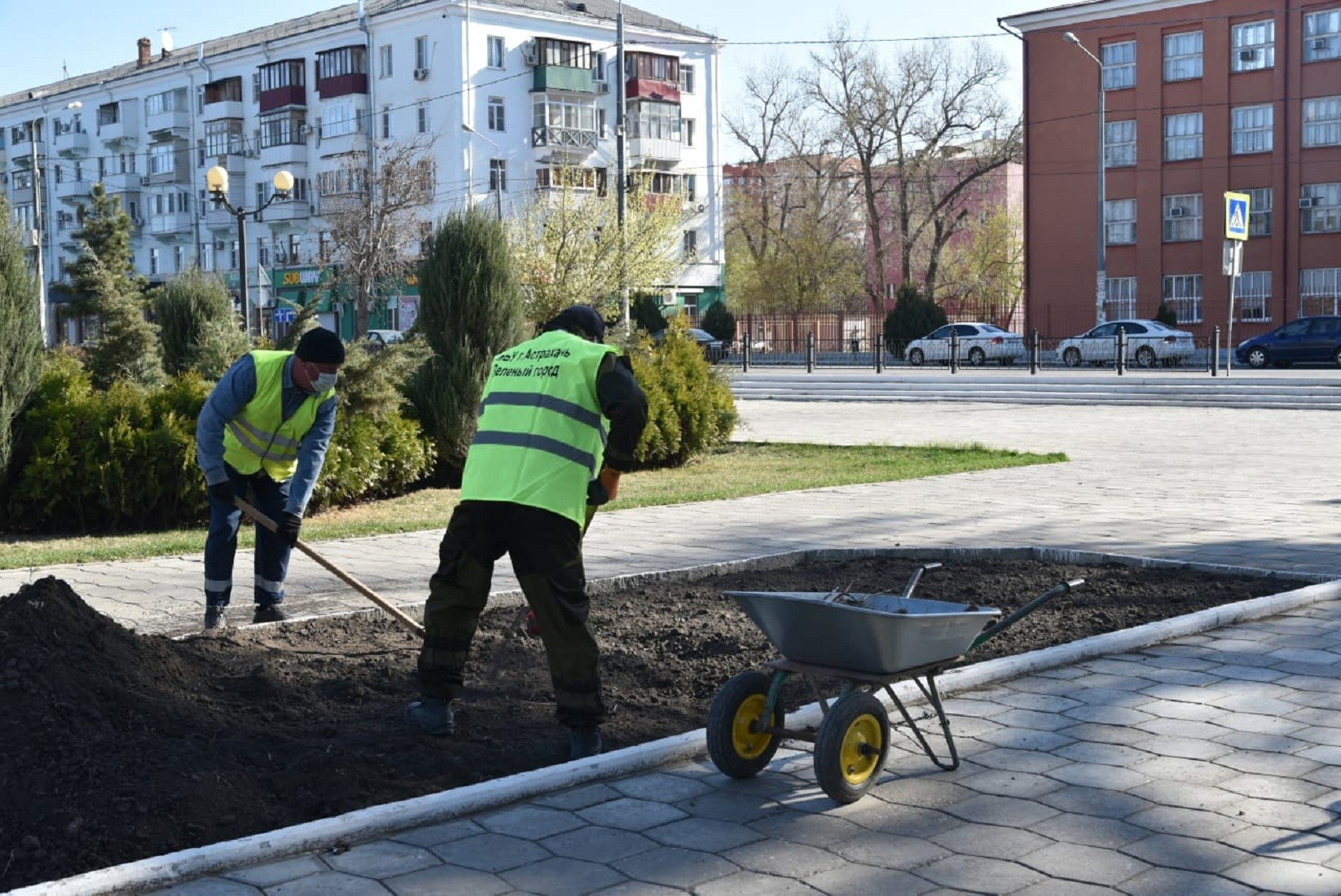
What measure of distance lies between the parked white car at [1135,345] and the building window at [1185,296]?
761 centimetres

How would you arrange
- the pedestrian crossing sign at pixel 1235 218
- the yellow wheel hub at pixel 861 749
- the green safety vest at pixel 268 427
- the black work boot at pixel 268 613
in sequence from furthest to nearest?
the pedestrian crossing sign at pixel 1235 218, the black work boot at pixel 268 613, the green safety vest at pixel 268 427, the yellow wheel hub at pixel 861 749

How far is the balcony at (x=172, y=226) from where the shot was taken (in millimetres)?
70250

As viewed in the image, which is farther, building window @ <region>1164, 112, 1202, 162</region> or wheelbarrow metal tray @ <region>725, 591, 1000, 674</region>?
building window @ <region>1164, 112, 1202, 162</region>

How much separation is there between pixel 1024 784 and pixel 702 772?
1050 mm

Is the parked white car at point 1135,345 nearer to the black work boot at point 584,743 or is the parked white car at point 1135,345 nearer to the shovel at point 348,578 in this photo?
the shovel at point 348,578

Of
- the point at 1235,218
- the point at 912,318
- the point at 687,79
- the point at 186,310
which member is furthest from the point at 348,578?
the point at 687,79

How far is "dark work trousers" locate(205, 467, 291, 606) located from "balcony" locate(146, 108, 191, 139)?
6793 centimetres

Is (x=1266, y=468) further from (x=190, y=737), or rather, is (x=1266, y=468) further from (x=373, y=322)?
(x=373, y=322)

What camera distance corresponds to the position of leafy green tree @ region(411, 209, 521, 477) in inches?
554

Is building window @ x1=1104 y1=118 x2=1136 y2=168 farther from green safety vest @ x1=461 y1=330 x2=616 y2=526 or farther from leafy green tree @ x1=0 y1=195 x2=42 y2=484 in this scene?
green safety vest @ x1=461 y1=330 x2=616 y2=526

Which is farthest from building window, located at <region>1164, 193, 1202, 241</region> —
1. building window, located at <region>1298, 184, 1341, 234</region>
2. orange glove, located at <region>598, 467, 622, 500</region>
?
orange glove, located at <region>598, 467, 622, 500</region>

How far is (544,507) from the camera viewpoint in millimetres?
4953

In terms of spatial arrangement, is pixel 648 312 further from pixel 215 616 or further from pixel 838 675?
pixel 838 675

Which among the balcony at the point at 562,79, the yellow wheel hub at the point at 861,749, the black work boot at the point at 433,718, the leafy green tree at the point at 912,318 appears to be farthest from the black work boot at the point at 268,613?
the balcony at the point at 562,79
